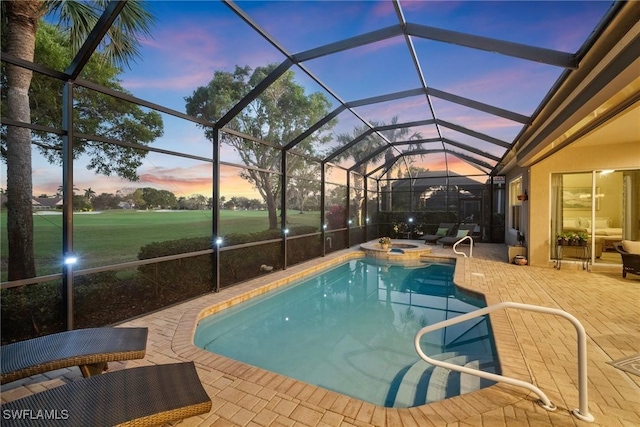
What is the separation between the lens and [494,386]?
2.77 meters

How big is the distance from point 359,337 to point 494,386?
219 cm

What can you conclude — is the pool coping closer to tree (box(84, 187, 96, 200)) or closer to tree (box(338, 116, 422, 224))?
tree (box(84, 187, 96, 200))

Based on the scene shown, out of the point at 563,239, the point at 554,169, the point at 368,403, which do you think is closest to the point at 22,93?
the point at 368,403

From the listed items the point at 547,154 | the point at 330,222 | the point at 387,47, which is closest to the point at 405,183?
the point at 330,222

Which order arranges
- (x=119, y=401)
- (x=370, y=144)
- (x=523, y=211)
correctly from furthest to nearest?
1. (x=370, y=144)
2. (x=523, y=211)
3. (x=119, y=401)

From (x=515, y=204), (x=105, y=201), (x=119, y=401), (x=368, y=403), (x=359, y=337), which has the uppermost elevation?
(x=515, y=204)

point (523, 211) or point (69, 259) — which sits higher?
point (523, 211)

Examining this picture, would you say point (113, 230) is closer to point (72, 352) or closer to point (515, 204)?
point (72, 352)

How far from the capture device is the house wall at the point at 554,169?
713cm

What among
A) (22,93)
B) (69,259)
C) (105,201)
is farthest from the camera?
(105,201)

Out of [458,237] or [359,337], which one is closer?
[359,337]

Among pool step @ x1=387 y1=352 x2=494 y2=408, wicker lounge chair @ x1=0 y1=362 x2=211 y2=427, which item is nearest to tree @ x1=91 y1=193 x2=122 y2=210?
wicker lounge chair @ x1=0 y1=362 x2=211 y2=427

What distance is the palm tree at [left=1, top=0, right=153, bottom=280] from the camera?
3.81m

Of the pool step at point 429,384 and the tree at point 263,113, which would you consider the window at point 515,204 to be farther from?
the pool step at point 429,384
